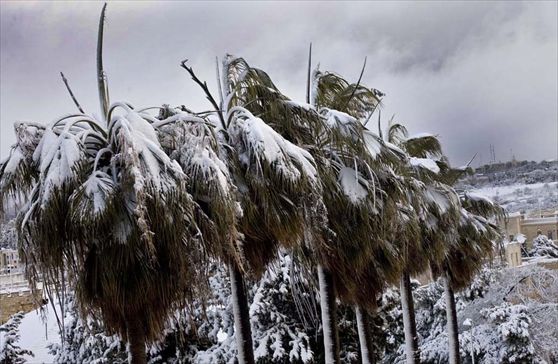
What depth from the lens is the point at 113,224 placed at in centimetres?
395

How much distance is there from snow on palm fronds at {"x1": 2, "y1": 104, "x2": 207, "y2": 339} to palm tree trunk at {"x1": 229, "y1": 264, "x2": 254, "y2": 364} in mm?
1724

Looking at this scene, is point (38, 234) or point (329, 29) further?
point (329, 29)

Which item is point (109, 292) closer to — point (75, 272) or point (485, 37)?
point (75, 272)

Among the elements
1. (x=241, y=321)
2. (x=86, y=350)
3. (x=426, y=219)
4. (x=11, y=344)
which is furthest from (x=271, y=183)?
(x=11, y=344)

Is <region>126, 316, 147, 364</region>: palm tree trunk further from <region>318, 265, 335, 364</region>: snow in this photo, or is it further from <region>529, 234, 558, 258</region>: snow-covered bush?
<region>529, 234, 558, 258</region>: snow-covered bush

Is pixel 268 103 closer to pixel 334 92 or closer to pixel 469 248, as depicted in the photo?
pixel 334 92

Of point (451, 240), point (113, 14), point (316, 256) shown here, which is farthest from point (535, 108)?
point (113, 14)

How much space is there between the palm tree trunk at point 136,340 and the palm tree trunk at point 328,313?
321 centimetres

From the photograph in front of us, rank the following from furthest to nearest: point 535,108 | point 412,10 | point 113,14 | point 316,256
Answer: point 535,108 < point 412,10 < point 316,256 < point 113,14

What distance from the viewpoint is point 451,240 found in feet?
37.6

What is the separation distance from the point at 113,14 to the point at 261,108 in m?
1.93

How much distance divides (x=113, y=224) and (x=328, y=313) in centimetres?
408

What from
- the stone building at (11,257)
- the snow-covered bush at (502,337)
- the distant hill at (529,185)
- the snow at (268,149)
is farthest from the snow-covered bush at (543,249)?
the snow at (268,149)

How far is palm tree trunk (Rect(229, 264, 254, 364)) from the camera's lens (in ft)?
19.2
